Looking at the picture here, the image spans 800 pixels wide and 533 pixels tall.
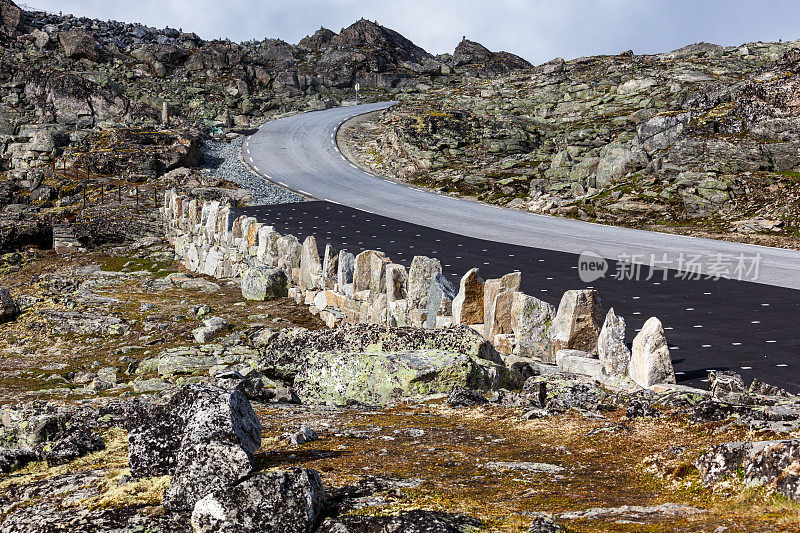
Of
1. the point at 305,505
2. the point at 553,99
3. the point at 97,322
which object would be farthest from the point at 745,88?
the point at 305,505

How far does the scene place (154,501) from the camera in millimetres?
4195

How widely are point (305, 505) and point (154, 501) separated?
124 centimetres

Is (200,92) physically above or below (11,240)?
above

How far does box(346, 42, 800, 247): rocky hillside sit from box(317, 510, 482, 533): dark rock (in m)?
23.7

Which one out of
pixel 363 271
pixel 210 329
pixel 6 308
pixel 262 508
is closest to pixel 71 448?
pixel 262 508

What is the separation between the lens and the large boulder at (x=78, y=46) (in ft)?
217

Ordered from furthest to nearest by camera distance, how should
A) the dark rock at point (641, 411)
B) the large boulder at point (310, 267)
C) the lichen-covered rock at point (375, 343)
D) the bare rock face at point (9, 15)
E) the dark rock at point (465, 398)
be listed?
the bare rock face at point (9, 15), the large boulder at point (310, 267), the lichen-covered rock at point (375, 343), the dark rock at point (465, 398), the dark rock at point (641, 411)

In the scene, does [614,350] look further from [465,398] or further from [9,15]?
[9,15]

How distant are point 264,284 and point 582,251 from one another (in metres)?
11.1

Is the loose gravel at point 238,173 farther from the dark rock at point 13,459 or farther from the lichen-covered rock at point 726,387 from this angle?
the lichen-covered rock at point 726,387

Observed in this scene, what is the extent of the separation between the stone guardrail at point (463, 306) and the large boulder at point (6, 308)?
18.3 feet

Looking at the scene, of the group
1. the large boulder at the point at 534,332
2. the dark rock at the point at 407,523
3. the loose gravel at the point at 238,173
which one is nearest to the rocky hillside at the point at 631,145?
the loose gravel at the point at 238,173

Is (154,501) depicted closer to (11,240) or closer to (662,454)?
(662,454)

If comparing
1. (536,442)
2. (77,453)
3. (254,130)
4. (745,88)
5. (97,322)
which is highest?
(745,88)
